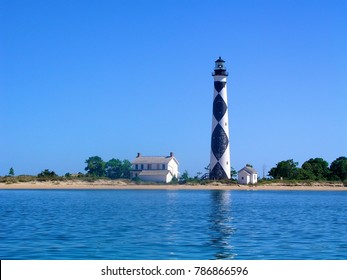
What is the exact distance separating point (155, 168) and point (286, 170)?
62.3ft

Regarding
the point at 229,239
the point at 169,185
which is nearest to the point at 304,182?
the point at 169,185

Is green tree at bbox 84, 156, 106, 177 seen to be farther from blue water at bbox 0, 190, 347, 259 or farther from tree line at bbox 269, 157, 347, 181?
blue water at bbox 0, 190, 347, 259

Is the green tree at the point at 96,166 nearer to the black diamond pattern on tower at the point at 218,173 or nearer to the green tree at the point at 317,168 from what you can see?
the black diamond pattern on tower at the point at 218,173

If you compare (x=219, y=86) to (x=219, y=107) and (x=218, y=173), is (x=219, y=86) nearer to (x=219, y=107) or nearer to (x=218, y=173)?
(x=219, y=107)

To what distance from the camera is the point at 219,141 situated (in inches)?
3091

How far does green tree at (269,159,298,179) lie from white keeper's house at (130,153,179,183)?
14.9 m

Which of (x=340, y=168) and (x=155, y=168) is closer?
(x=155, y=168)

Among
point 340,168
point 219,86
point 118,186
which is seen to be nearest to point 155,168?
point 118,186

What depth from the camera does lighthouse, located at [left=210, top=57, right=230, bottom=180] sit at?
78438 millimetres

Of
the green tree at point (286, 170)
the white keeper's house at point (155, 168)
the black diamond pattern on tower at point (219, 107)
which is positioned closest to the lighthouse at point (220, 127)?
the black diamond pattern on tower at point (219, 107)

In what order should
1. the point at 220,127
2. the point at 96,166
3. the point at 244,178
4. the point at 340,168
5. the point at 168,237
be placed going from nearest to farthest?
the point at 168,237 → the point at 220,127 → the point at 244,178 → the point at 340,168 → the point at 96,166

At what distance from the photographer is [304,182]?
88.2m

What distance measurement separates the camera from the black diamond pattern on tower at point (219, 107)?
3088 inches

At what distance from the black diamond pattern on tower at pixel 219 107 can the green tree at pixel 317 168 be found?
20221 mm
